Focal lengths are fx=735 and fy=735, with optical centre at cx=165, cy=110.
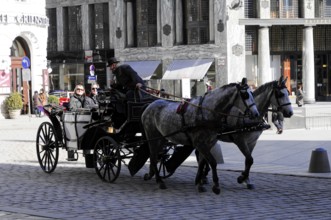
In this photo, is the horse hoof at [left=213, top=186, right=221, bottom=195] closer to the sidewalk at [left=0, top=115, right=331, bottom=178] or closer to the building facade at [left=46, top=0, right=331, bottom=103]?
the sidewalk at [left=0, top=115, right=331, bottom=178]

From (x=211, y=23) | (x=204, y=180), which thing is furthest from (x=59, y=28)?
(x=204, y=180)

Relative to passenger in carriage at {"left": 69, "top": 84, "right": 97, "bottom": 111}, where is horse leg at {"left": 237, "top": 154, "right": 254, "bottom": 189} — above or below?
below

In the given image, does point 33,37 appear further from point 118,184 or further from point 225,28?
point 118,184

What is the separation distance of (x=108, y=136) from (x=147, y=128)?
0.87m

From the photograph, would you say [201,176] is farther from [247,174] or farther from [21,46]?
[21,46]

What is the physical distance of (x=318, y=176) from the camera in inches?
540

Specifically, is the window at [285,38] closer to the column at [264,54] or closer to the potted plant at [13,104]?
the column at [264,54]

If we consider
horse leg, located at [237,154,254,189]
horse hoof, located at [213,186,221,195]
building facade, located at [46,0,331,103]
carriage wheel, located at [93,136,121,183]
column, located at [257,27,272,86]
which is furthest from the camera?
column, located at [257,27,272,86]

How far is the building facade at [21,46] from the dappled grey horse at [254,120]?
30.1 meters

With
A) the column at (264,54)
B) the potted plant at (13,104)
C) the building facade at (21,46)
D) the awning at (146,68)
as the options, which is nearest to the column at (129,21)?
the awning at (146,68)

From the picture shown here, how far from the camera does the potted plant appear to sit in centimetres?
4059

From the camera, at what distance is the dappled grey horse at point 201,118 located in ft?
39.8

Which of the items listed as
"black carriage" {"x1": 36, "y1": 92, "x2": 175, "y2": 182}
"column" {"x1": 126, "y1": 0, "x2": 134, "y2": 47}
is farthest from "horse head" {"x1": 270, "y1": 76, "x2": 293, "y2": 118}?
"column" {"x1": 126, "y1": 0, "x2": 134, "y2": 47}

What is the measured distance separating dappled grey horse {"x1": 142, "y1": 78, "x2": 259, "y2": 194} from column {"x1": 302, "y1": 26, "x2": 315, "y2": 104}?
4431 centimetres
